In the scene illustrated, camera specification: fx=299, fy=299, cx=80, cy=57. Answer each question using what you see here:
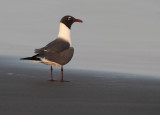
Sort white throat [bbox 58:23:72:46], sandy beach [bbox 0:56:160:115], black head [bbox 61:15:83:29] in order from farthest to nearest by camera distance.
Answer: black head [bbox 61:15:83:29] → white throat [bbox 58:23:72:46] → sandy beach [bbox 0:56:160:115]

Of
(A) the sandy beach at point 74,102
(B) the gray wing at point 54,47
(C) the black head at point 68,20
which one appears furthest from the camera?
(C) the black head at point 68,20

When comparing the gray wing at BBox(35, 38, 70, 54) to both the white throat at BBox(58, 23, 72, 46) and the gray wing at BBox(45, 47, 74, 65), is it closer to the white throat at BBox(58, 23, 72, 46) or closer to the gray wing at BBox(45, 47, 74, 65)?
the gray wing at BBox(45, 47, 74, 65)

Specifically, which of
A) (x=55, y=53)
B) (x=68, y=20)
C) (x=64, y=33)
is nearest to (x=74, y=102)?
(x=55, y=53)

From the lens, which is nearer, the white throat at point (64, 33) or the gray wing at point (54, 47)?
the gray wing at point (54, 47)

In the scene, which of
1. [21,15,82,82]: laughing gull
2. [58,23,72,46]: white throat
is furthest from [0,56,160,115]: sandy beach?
[58,23,72,46]: white throat

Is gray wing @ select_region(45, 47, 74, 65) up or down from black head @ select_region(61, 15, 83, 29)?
down

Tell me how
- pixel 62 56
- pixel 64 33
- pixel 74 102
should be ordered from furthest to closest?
pixel 64 33 < pixel 62 56 < pixel 74 102

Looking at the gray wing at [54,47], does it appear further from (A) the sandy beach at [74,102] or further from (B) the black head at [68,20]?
(A) the sandy beach at [74,102]

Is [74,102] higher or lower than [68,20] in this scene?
lower

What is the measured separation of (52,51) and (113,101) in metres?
3.51

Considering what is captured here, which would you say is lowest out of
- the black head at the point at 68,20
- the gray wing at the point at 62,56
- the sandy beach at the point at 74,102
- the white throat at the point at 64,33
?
the sandy beach at the point at 74,102

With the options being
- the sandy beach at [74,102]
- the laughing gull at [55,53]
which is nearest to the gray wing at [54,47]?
the laughing gull at [55,53]

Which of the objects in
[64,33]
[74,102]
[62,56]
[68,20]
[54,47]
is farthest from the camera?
[68,20]

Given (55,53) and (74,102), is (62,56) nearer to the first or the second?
(55,53)
